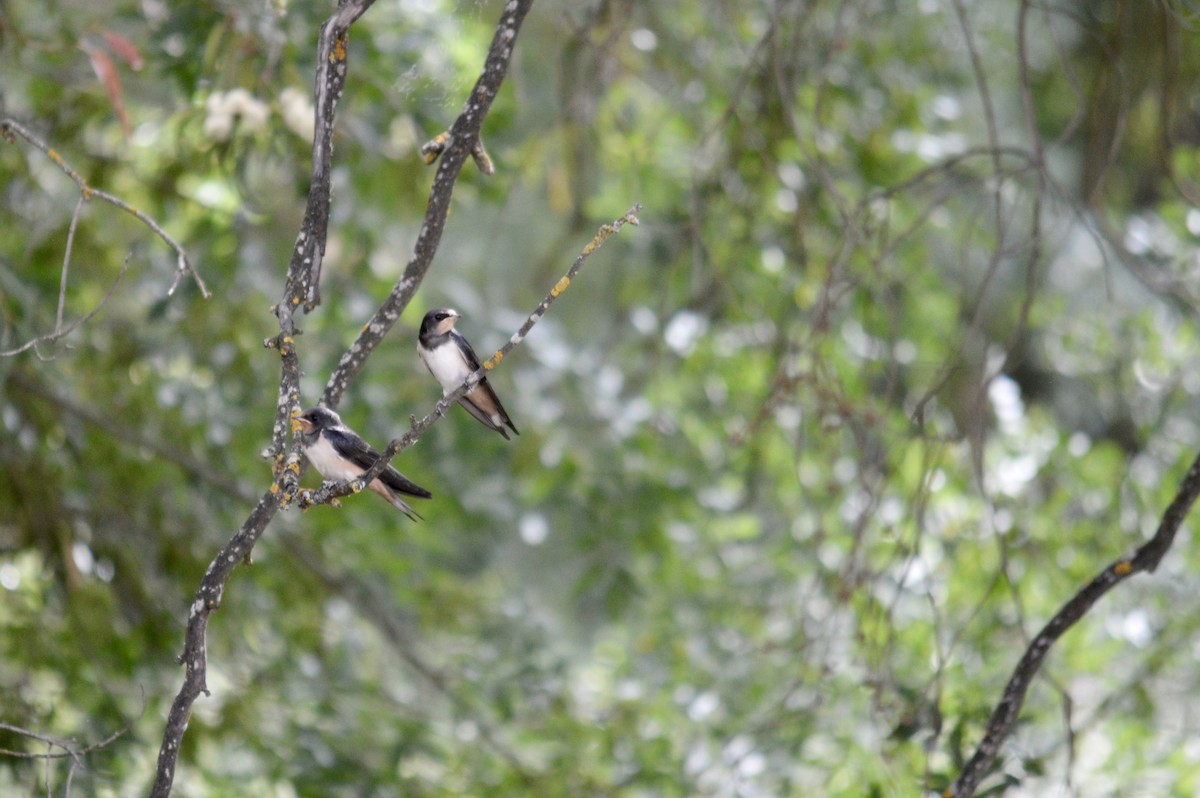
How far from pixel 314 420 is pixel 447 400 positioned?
86cm

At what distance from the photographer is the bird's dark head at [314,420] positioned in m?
2.28

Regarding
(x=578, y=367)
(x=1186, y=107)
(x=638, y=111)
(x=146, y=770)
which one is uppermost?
(x=638, y=111)

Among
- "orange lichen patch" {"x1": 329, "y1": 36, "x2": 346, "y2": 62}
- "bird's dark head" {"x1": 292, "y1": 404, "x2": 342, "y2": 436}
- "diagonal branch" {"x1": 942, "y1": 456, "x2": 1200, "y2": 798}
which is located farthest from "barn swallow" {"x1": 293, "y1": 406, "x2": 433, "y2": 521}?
"diagonal branch" {"x1": 942, "y1": 456, "x2": 1200, "y2": 798}

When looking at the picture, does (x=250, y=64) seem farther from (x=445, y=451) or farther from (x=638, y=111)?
(x=638, y=111)

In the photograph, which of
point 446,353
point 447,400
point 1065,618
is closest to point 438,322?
point 446,353

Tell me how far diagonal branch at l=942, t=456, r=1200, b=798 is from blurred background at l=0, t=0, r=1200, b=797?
0.67 m

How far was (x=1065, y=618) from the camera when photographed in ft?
9.64

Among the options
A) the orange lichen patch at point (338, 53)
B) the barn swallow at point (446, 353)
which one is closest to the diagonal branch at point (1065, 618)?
the barn swallow at point (446, 353)

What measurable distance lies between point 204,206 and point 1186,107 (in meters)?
5.22

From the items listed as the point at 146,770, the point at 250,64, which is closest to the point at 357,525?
the point at 146,770

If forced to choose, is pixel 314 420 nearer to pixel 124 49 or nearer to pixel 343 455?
pixel 343 455

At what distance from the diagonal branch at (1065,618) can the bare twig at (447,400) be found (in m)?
1.50

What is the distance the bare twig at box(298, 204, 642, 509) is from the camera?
2021 mm

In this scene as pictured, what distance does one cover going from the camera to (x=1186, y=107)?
273 inches
